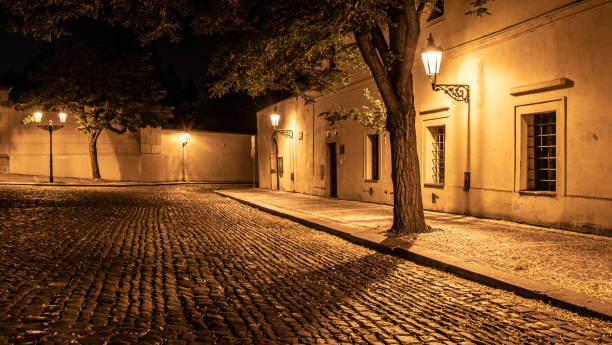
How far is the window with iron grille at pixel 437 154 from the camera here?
14.2 meters

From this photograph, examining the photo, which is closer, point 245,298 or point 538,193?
point 245,298

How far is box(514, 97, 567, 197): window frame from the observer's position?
9.97 metres

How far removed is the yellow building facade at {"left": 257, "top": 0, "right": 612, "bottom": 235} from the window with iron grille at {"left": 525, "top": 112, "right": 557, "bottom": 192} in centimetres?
2

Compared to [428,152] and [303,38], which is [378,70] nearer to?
[303,38]

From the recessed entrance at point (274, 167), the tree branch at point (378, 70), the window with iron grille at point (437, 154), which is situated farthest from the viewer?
the recessed entrance at point (274, 167)

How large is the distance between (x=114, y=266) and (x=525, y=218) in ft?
27.4

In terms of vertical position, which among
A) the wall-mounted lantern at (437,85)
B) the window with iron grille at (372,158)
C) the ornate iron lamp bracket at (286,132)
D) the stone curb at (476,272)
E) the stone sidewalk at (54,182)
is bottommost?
the stone curb at (476,272)

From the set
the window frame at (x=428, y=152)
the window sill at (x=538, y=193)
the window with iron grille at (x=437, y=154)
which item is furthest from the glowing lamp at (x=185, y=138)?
the window sill at (x=538, y=193)

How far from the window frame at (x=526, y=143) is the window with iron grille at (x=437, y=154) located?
3.18m

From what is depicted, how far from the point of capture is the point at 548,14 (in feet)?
33.6

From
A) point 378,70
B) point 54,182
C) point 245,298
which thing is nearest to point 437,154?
point 378,70

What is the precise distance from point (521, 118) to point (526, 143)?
0.57 metres

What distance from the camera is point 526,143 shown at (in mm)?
11156

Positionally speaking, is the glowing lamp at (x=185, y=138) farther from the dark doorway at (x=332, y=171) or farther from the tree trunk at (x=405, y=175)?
the tree trunk at (x=405, y=175)
